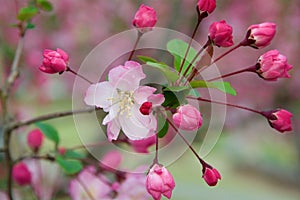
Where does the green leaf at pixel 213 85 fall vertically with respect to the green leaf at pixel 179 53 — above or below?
below

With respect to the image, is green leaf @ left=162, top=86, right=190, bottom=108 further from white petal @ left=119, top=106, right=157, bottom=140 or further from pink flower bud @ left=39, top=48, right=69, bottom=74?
pink flower bud @ left=39, top=48, right=69, bottom=74

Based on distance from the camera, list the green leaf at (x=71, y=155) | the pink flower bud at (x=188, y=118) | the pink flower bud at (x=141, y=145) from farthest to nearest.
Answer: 1. the green leaf at (x=71, y=155)
2. the pink flower bud at (x=141, y=145)
3. the pink flower bud at (x=188, y=118)

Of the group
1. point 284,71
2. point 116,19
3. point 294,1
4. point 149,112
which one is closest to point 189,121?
point 149,112

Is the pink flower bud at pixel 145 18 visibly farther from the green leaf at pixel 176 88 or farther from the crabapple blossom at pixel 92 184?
the crabapple blossom at pixel 92 184

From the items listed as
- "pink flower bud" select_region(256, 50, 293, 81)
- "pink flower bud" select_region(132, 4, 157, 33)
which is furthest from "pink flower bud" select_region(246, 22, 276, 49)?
"pink flower bud" select_region(132, 4, 157, 33)

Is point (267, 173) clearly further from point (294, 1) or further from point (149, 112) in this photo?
point (149, 112)

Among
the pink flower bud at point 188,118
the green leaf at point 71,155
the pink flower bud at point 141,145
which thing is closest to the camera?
the pink flower bud at point 188,118

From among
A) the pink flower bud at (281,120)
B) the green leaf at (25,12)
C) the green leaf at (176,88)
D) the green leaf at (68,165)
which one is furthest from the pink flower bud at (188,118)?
the green leaf at (25,12)
